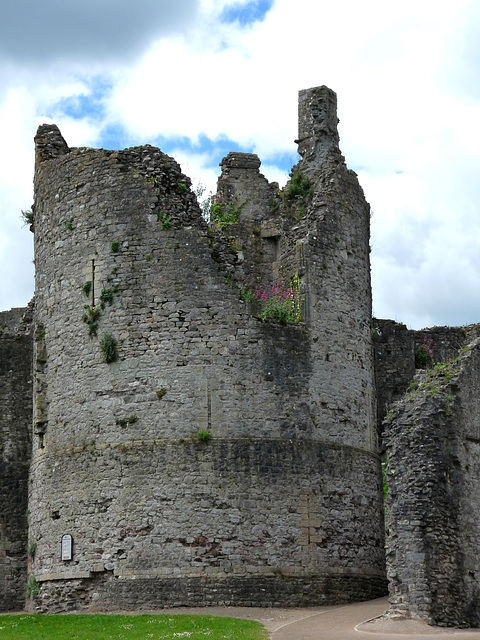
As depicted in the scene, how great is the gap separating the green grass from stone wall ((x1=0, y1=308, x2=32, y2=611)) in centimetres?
452

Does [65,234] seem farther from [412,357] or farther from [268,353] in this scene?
[412,357]

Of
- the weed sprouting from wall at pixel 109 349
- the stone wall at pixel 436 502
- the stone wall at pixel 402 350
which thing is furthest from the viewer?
the stone wall at pixel 402 350

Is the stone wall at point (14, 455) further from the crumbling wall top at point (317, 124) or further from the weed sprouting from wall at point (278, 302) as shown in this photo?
the crumbling wall top at point (317, 124)

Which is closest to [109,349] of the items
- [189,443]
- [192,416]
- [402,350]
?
[192,416]

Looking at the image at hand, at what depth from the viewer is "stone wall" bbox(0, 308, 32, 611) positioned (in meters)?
32.0

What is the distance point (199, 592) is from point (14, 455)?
7931 millimetres

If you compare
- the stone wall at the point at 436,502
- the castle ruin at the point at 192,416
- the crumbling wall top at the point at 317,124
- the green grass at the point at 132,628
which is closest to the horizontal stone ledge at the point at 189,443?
the castle ruin at the point at 192,416

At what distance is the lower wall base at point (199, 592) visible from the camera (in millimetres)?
27312

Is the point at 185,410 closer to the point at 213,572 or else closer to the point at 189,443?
the point at 189,443

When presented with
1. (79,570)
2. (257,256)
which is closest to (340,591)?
(79,570)

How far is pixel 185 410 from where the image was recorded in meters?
28.4

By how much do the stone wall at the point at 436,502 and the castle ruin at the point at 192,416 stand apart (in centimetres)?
10

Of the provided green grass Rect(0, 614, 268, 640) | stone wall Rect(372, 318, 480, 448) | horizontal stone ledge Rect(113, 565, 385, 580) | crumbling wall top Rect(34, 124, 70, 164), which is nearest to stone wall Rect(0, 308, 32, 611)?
green grass Rect(0, 614, 268, 640)

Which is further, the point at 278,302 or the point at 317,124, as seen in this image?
the point at 317,124
